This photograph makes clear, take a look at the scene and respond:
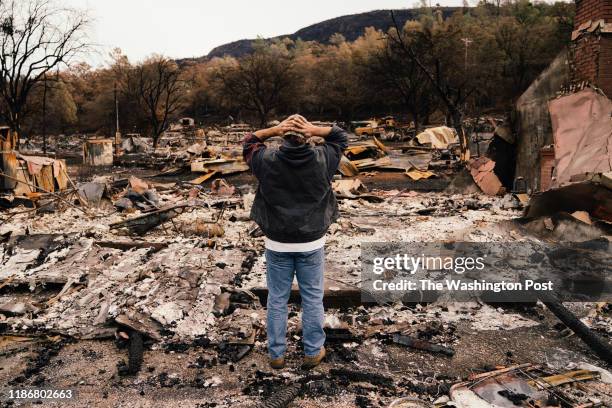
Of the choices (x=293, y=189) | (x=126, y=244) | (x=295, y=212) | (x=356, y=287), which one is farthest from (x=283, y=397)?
(x=126, y=244)

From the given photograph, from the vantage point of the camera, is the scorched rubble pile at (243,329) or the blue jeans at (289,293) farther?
the blue jeans at (289,293)

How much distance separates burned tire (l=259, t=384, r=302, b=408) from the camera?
2791mm

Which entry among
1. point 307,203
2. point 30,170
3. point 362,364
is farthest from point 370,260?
point 30,170

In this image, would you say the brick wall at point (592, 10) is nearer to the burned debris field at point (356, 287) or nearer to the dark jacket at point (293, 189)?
the burned debris field at point (356, 287)

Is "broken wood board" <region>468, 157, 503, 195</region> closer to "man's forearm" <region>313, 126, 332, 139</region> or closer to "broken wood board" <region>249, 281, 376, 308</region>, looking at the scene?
"broken wood board" <region>249, 281, 376, 308</region>

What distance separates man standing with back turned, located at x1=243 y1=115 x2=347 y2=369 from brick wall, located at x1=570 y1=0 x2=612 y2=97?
696 centimetres

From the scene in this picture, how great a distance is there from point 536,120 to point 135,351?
9426mm

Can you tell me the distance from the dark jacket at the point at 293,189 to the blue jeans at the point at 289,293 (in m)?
A: 0.17

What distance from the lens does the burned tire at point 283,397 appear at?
279 cm

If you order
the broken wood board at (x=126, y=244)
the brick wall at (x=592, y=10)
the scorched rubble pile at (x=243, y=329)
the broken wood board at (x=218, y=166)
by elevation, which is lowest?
the scorched rubble pile at (x=243, y=329)

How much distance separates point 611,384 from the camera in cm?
307

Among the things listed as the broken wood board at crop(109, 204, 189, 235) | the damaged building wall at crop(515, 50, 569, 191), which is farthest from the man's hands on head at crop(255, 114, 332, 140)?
the damaged building wall at crop(515, 50, 569, 191)

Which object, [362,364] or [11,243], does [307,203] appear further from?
[11,243]

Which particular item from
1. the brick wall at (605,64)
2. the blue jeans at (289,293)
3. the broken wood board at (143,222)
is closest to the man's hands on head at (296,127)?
the blue jeans at (289,293)
